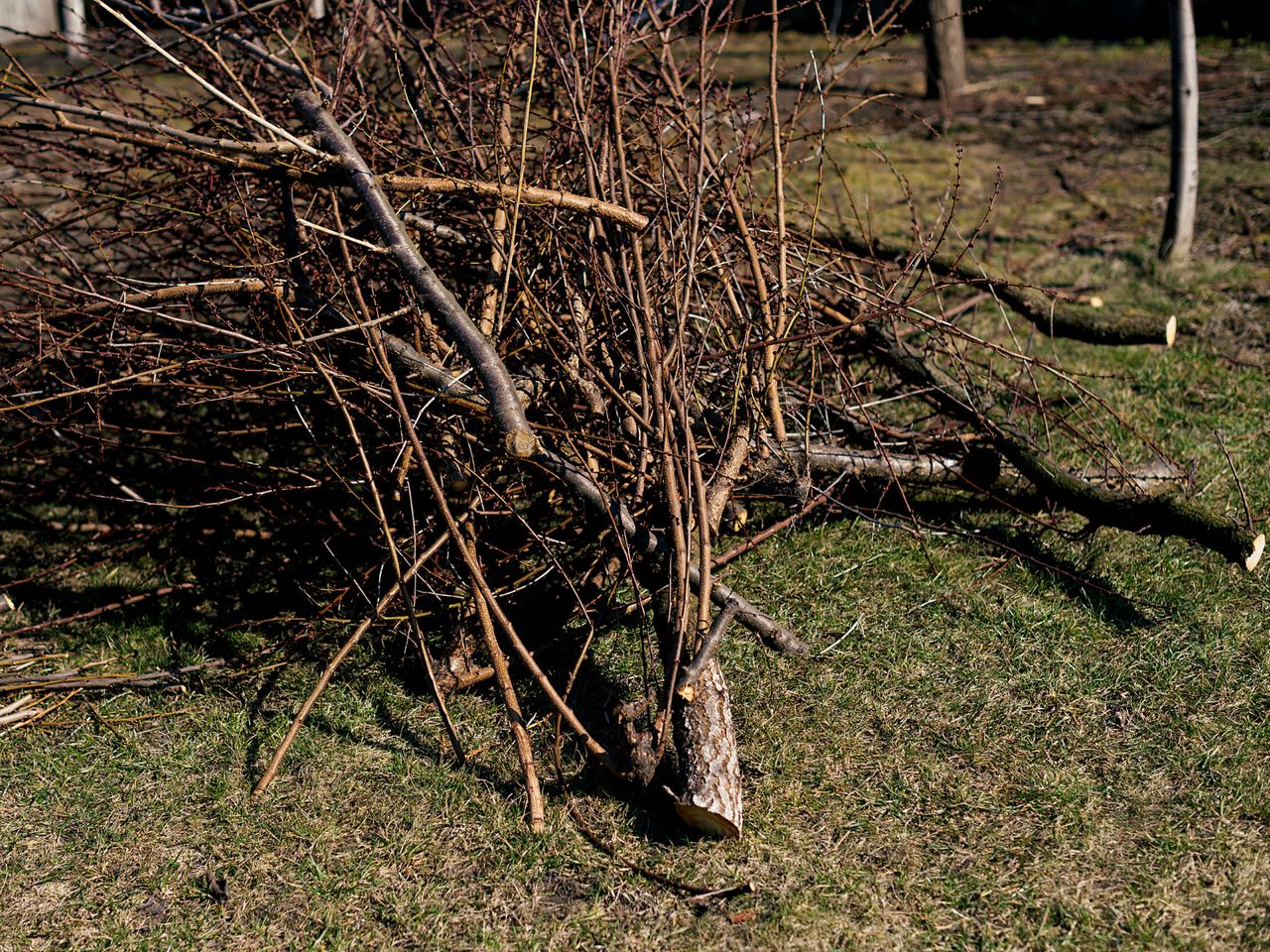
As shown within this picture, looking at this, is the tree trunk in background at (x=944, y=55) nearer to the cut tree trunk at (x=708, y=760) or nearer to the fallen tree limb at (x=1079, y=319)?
the fallen tree limb at (x=1079, y=319)

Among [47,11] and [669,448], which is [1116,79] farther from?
[47,11]

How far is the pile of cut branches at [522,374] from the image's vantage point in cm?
339

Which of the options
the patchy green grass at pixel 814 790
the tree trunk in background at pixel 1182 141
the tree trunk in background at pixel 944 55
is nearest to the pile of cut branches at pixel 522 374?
the patchy green grass at pixel 814 790

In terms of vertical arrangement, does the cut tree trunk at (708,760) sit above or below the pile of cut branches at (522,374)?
below

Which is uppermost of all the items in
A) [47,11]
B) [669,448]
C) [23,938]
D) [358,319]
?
[47,11]

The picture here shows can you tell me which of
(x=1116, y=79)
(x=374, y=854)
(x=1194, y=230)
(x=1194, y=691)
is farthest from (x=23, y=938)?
(x=1116, y=79)

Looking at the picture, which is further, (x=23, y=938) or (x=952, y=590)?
(x=952, y=590)

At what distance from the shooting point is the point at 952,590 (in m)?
4.11

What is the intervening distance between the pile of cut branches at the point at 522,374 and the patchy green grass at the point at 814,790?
164 millimetres

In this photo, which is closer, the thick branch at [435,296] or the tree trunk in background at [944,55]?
the thick branch at [435,296]

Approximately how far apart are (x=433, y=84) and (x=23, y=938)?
3348 millimetres

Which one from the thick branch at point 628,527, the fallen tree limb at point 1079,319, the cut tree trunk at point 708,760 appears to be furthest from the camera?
the fallen tree limb at point 1079,319

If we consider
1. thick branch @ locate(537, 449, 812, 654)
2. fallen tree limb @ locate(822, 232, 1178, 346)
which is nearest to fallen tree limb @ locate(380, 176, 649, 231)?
thick branch @ locate(537, 449, 812, 654)

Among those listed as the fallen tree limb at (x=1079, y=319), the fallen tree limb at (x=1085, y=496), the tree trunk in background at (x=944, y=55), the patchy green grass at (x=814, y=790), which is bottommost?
the patchy green grass at (x=814, y=790)
